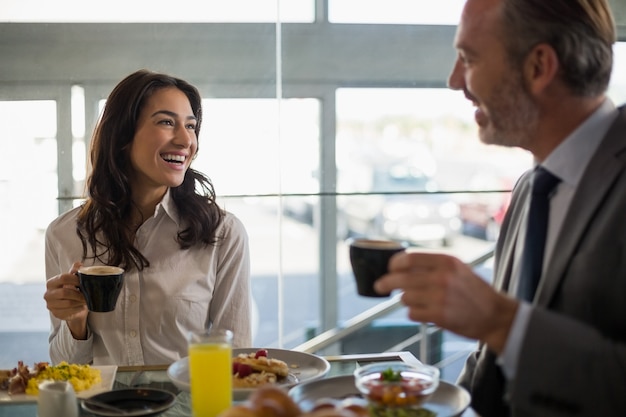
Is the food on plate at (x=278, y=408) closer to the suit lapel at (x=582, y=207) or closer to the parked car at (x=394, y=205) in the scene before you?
the suit lapel at (x=582, y=207)

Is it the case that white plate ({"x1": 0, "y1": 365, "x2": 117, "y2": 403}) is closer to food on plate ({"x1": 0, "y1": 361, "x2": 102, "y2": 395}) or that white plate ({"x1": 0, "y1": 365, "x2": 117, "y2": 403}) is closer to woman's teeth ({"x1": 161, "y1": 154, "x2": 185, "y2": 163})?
food on plate ({"x1": 0, "y1": 361, "x2": 102, "y2": 395})

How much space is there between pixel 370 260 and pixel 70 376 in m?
0.77

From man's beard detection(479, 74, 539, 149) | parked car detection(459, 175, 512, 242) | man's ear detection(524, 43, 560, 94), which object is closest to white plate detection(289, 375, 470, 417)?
man's beard detection(479, 74, 539, 149)

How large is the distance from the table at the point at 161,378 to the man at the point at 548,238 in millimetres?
213

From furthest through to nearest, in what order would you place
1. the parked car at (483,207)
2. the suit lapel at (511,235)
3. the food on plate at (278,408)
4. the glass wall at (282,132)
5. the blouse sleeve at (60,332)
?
the parked car at (483,207) < the glass wall at (282,132) < the blouse sleeve at (60,332) < the suit lapel at (511,235) < the food on plate at (278,408)

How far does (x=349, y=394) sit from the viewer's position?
182 centimetres

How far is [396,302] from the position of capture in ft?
15.0

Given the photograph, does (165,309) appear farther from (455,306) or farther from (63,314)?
(455,306)

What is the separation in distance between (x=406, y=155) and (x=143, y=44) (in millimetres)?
1451

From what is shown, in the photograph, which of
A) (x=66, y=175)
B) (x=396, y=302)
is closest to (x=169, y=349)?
(x=66, y=175)

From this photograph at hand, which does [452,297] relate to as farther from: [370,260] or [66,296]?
[66,296]

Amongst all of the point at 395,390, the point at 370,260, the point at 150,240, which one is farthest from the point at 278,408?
the point at 150,240

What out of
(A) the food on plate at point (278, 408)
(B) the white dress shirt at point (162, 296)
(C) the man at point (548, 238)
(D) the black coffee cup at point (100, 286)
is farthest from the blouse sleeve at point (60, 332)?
(A) the food on plate at point (278, 408)

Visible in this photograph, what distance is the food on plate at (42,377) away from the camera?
74.6 inches
